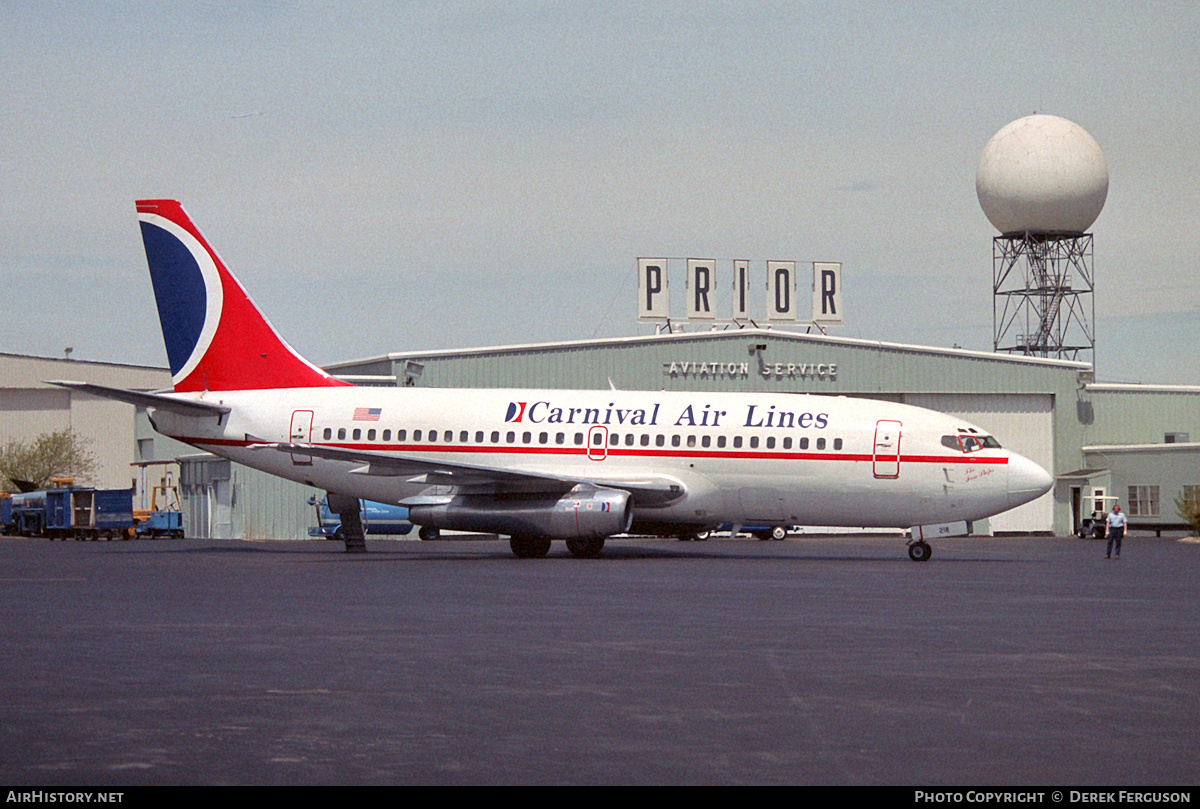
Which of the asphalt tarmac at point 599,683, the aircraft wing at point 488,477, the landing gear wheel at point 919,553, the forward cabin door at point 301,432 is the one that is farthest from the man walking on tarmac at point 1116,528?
the forward cabin door at point 301,432

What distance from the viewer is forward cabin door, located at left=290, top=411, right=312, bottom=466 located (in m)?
41.1

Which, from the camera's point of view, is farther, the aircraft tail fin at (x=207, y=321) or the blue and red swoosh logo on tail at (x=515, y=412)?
the aircraft tail fin at (x=207, y=321)

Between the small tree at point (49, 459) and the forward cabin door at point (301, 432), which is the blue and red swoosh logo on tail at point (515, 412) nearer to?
the forward cabin door at point (301, 432)

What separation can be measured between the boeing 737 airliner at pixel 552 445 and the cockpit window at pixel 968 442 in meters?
0.05

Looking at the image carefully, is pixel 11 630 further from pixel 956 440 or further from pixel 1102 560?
pixel 1102 560

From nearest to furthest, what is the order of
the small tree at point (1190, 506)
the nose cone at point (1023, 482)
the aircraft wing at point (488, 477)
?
the aircraft wing at point (488, 477)
the nose cone at point (1023, 482)
the small tree at point (1190, 506)

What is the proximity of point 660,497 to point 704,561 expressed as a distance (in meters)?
2.16

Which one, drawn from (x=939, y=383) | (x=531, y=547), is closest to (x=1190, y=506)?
(x=939, y=383)

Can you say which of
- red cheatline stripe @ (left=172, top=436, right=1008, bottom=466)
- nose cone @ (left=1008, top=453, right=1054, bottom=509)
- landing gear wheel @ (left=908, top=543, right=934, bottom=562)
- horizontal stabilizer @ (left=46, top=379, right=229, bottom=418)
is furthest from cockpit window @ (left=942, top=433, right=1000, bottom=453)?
horizontal stabilizer @ (left=46, top=379, right=229, bottom=418)

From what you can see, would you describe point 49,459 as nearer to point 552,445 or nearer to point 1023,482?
point 552,445

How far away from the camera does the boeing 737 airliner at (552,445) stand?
37.0 meters

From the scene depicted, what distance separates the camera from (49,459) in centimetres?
10238

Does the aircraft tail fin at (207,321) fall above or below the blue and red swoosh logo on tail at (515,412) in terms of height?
above

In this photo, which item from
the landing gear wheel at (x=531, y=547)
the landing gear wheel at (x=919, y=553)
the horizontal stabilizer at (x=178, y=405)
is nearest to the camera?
the landing gear wheel at (x=919, y=553)
